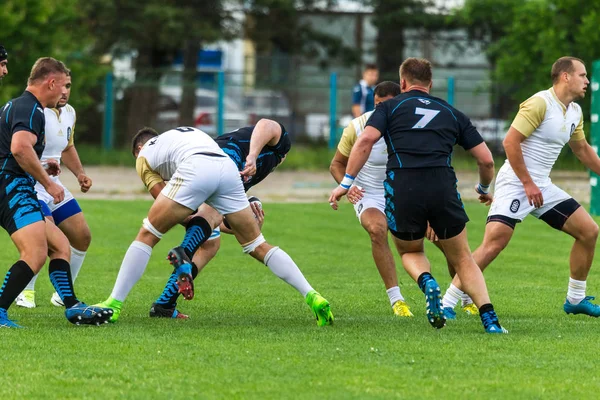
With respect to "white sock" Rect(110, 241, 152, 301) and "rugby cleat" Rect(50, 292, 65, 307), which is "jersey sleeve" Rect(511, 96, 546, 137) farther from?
"rugby cleat" Rect(50, 292, 65, 307)

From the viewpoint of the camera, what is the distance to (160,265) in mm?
13234

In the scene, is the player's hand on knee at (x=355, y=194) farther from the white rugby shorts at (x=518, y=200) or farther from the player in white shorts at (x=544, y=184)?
the white rugby shorts at (x=518, y=200)

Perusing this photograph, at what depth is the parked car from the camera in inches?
1170

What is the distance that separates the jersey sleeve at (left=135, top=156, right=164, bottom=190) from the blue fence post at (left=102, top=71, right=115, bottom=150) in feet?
70.5

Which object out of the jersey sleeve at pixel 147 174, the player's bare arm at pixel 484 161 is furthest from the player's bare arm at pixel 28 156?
the player's bare arm at pixel 484 161

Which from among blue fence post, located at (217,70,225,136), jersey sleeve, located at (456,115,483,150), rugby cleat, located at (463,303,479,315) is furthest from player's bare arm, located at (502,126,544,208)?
blue fence post, located at (217,70,225,136)

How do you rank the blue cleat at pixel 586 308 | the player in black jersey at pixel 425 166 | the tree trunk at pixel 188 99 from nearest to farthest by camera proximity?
the player in black jersey at pixel 425 166 < the blue cleat at pixel 586 308 < the tree trunk at pixel 188 99

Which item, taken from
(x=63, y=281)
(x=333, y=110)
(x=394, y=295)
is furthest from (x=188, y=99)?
(x=63, y=281)

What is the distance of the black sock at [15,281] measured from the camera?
27.0ft

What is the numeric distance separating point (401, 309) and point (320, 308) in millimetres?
1026

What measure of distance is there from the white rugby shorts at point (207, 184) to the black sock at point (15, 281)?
1.10m

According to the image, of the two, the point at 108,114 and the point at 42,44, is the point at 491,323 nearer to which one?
the point at 42,44

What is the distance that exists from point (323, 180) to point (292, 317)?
60.0 ft

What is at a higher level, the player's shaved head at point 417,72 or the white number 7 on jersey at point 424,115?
the player's shaved head at point 417,72
